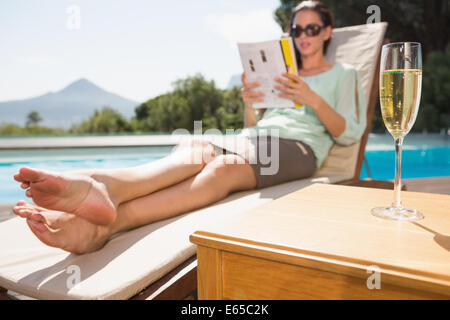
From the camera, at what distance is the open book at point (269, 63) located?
1.75 meters

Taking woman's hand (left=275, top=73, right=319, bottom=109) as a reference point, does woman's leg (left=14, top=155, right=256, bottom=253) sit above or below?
below

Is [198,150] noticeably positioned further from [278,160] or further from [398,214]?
[398,214]

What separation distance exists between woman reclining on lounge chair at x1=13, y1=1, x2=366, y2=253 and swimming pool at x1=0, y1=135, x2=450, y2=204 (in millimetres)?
3791

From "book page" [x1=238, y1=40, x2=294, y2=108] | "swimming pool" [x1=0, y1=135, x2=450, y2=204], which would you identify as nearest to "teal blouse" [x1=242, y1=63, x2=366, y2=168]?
"book page" [x1=238, y1=40, x2=294, y2=108]

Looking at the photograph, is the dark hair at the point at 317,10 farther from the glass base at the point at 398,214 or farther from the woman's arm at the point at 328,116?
the glass base at the point at 398,214

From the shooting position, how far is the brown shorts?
4.99ft

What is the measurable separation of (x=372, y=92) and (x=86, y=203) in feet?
6.18

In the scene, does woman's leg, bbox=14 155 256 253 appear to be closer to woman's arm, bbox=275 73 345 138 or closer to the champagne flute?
woman's arm, bbox=275 73 345 138

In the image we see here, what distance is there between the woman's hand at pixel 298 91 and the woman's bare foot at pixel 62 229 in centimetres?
117

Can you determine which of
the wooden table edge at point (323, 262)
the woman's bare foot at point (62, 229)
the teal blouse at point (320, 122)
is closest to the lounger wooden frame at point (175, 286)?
the woman's bare foot at point (62, 229)

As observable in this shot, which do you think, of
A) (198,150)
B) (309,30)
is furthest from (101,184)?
(309,30)

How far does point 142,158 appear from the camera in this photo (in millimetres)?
7004
